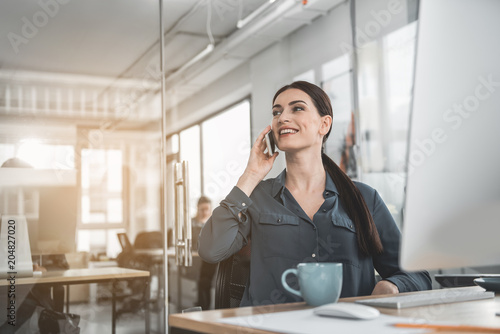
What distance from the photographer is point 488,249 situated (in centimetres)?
75

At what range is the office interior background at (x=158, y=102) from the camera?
2584 millimetres

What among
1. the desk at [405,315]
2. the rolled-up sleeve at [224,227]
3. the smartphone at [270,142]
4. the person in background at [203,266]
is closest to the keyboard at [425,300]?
the desk at [405,315]

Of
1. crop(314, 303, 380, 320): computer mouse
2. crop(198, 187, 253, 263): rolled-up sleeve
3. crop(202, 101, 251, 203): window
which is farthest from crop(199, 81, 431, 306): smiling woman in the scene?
crop(202, 101, 251, 203): window

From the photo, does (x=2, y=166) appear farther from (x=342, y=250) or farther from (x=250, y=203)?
(x=342, y=250)

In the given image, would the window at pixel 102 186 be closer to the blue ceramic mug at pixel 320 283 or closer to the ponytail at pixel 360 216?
the ponytail at pixel 360 216

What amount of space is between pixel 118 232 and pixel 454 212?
7.80ft

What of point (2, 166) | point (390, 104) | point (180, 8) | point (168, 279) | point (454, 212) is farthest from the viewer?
point (390, 104)

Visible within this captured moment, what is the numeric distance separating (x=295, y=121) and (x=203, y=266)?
2150 mm

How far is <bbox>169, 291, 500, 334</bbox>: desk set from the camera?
0.78 metres

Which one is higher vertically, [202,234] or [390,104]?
[390,104]

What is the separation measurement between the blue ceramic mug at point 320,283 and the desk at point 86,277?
189cm

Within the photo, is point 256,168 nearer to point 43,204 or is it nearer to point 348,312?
point 348,312

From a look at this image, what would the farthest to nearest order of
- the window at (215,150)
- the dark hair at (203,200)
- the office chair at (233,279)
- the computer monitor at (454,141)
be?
1. the dark hair at (203,200)
2. the window at (215,150)
3. the office chair at (233,279)
4. the computer monitor at (454,141)

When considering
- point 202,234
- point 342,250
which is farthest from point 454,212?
point 202,234
